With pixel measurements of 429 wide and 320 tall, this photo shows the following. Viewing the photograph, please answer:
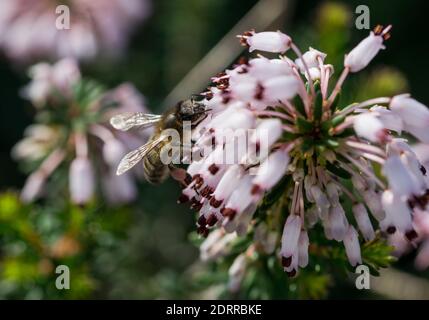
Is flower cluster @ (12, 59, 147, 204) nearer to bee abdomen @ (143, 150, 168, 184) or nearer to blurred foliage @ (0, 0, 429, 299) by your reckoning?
blurred foliage @ (0, 0, 429, 299)

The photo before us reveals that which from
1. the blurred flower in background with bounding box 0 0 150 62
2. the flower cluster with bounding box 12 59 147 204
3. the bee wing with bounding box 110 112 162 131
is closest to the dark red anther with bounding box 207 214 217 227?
the bee wing with bounding box 110 112 162 131

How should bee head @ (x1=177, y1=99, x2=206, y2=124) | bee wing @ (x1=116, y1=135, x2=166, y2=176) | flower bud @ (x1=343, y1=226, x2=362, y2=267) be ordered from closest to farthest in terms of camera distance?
flower bud @ (x1=343, y1=226, x2=362, y2=267) → bee head @ (x1=177, y1=99, x2=206, y2=124) → bee wing @ (x1=116, y1=135, x2=166, y2=176)

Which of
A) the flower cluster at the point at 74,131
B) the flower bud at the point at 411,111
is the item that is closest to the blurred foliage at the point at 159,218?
the flower cluster at the point at 74,131

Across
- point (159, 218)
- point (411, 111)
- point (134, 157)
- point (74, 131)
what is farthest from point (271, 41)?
point (159, 218)

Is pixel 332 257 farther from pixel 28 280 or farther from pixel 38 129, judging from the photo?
pixel 38 129

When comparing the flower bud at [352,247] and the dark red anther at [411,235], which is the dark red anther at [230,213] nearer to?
the flower bud at [352,247]
